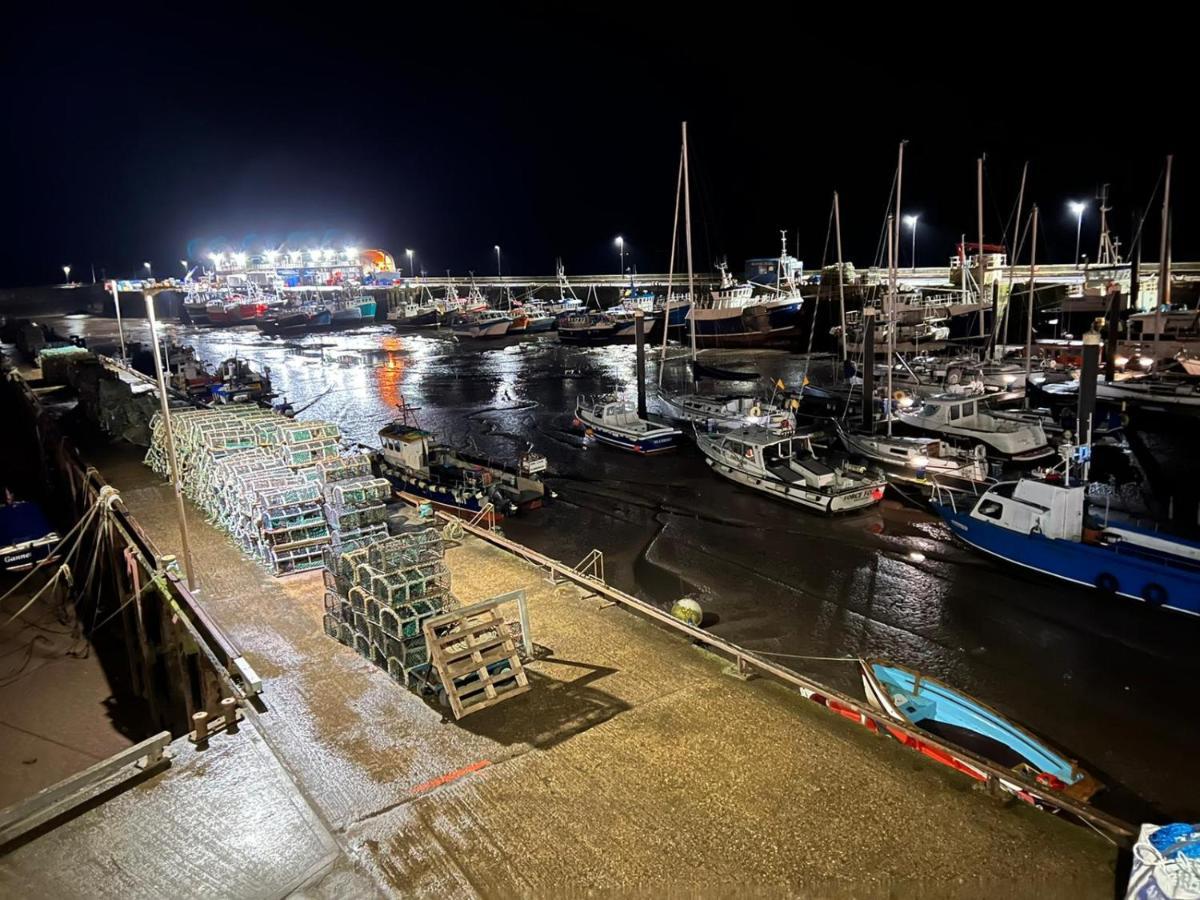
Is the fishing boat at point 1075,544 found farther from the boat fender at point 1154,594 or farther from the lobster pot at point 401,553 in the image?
the lobster pot at point 401,553

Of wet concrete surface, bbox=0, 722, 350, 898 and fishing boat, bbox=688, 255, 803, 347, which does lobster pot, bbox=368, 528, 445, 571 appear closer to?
wet concrete surface, bbox=0, 722, 350, 898

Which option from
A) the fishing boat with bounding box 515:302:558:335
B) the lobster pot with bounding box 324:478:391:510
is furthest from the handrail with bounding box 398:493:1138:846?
the fishing boat with bounding box 515:302:558:335

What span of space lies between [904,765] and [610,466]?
2178 centimetres

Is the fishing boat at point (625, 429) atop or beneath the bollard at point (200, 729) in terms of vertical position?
beneath

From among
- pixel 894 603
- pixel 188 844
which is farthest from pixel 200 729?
pixel 894 603

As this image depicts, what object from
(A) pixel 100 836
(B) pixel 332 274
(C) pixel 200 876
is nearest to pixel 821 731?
(C) pixel 200 876

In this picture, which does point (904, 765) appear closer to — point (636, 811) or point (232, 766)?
point (636, 811)

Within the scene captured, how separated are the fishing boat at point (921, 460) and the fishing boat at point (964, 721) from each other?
13517 millimetres

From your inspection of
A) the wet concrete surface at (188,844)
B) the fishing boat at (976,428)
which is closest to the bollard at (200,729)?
the wet concrete surface at (188,844)

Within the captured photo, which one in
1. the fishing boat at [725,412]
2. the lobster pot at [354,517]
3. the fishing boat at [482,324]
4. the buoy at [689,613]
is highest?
the fishing boat at [482,324]

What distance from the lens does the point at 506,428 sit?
3703 cm

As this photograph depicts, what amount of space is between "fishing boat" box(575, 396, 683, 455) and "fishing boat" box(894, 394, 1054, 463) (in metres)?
9.20

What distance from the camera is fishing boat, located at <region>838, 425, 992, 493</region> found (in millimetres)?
23469

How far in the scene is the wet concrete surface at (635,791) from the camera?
6.21 m
